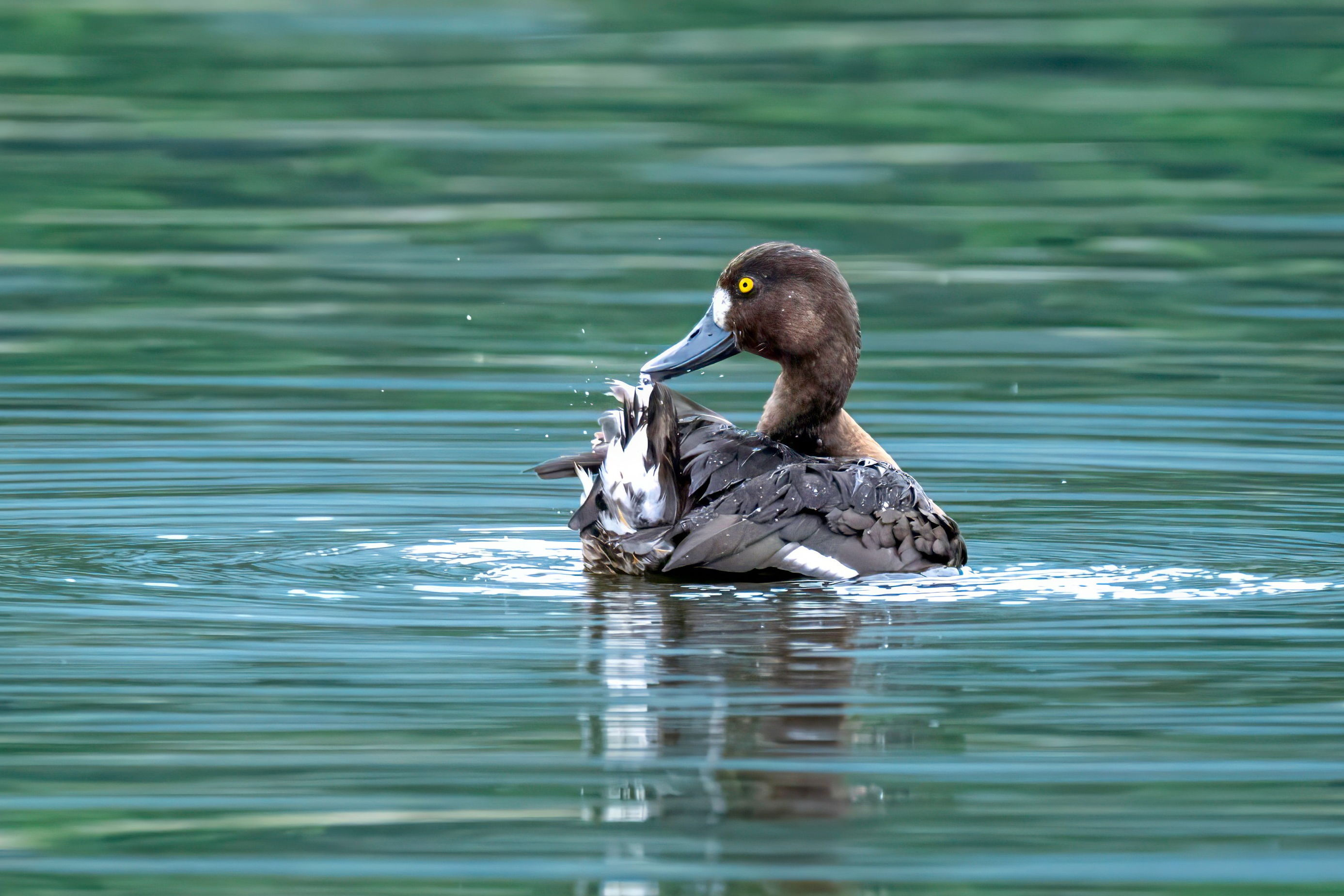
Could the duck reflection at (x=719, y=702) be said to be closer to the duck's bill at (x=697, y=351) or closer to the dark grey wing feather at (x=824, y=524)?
the dark grey wing feather at (x=824, y=524)

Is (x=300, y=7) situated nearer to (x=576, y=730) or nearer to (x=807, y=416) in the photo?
(x=807, y=416)

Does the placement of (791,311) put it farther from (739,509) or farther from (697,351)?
(739,509)

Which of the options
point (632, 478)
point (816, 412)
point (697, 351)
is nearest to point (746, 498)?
point (632, 478)

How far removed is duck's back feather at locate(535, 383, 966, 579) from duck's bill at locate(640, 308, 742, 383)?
2.93 feet

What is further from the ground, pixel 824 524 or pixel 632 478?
pixel 632 478

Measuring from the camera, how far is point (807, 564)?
7.08m

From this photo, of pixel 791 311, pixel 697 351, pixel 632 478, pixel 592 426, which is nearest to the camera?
pixel 632 478

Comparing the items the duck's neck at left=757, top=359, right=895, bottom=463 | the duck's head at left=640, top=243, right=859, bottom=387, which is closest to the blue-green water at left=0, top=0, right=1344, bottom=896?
the duck's neck at left=757, top=359, right=895, bottom=463

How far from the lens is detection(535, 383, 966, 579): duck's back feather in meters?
7.06

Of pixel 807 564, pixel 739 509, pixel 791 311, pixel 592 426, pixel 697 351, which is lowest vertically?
pixel 592 426

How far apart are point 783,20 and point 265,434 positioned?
11.3m

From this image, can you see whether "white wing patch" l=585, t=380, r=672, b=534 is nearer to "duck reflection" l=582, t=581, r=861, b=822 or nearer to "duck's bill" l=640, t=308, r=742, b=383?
"duck reflection" l=582, t=581, r=861, b=822

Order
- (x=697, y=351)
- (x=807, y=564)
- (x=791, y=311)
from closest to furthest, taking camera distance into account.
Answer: (x=807, y=564)
(x=791, y=311)
(x=697, y=351)

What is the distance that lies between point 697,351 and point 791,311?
0.46 m
